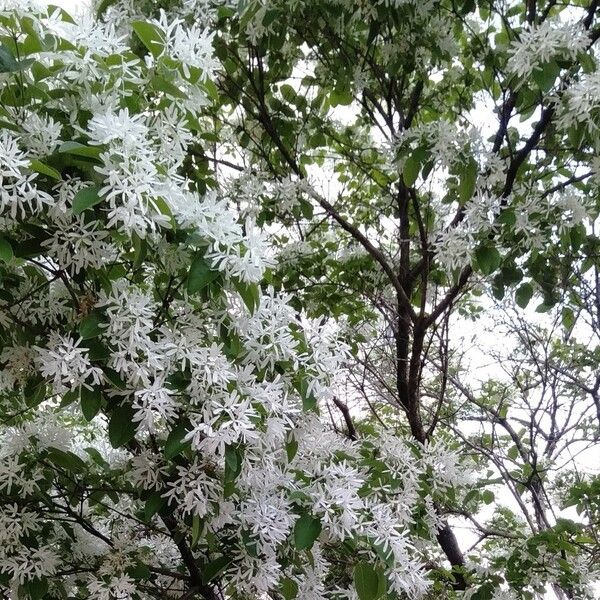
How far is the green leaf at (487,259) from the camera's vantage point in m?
1.65

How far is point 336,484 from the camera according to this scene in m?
1.29

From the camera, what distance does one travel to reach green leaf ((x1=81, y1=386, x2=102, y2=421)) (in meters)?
1.11

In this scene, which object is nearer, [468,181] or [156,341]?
[156,341]

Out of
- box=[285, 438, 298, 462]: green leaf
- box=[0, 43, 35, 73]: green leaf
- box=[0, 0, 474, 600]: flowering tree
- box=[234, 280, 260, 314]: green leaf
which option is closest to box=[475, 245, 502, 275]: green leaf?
box=[0, 0, 474, 600]: flowering tree

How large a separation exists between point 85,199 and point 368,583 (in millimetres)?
842

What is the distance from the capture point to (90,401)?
44.1 inches

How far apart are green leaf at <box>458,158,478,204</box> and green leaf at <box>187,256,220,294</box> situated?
2.72 feet

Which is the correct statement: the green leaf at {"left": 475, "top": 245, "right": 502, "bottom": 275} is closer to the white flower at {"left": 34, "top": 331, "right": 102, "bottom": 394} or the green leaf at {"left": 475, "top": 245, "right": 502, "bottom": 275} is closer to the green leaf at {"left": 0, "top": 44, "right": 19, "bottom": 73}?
the white flower at {"left": 34, "top": 331, "right": 102, "bottom": 394}

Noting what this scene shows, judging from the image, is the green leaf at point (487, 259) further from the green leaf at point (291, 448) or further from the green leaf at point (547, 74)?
the green leaf at point (291, 448)

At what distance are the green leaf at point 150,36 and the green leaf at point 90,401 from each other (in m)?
0.54

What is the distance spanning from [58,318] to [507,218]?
1.06 metres

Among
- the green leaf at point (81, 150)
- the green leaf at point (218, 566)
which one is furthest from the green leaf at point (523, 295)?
the green leaf at point (81, 150)

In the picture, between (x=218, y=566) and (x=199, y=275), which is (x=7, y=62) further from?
(x=218, y=566)

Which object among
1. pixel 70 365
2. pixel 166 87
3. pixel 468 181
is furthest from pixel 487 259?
pixel 70 365
